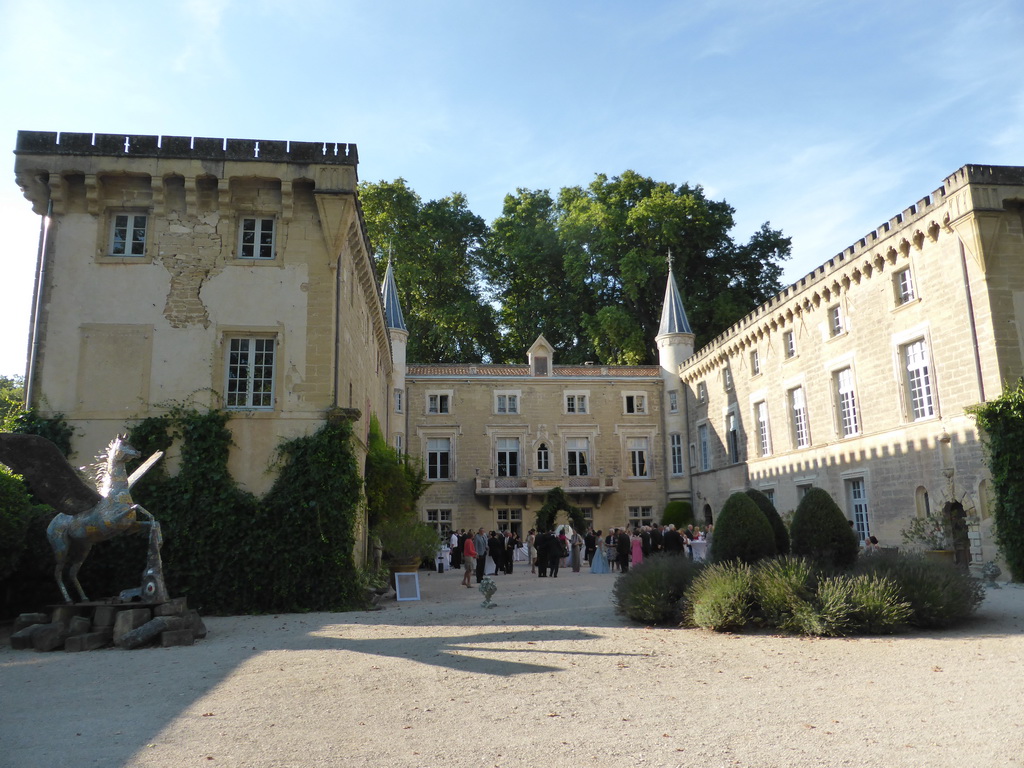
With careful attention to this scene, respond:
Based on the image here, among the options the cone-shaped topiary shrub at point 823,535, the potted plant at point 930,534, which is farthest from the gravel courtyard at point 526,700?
the potted plant at point 930,534

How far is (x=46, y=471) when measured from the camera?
12.4m

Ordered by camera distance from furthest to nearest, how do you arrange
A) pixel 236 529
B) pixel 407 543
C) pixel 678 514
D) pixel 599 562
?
1. pixel 678 514
2. pixel 599 562
3. pixel 407 543
4. pixel 236 529

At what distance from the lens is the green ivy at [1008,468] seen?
15188 millimetres

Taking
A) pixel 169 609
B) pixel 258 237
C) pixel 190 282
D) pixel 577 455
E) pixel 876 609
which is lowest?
pixel 876 609

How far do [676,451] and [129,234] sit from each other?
26201 mm

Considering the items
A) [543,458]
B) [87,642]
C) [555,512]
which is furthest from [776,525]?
[543,458]

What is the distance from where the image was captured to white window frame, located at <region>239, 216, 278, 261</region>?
14578 mm

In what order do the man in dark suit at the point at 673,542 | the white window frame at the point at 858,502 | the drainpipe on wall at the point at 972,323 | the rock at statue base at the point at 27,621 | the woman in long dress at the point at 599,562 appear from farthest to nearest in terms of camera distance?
1. the woman in long dress at the point at 599,562
2. the white window frame at the point at 858,502
3. the man in dark suit at the point at 673,542
4. the drainpipe on wall at the point at 972,323
5. the rock at statue base at the point at 27,621

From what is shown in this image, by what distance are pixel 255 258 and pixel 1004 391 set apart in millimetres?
15820

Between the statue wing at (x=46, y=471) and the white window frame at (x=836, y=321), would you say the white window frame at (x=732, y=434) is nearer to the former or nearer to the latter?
the white window frame at (x=836, y=321)

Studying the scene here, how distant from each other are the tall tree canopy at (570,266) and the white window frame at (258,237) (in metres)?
24.0

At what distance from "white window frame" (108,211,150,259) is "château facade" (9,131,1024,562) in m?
0.04

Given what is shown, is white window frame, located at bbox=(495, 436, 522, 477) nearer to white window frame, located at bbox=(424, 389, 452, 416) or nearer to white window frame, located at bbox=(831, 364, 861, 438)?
white window frame, located at bbox=(424, 389, 452, 416)

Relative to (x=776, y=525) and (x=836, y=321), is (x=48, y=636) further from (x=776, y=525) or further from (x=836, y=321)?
(x=836, y=321)
